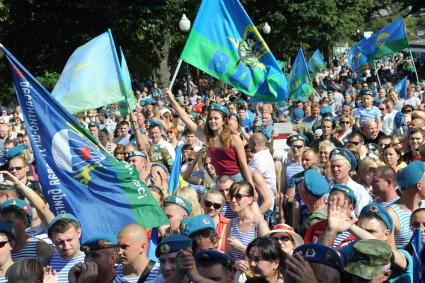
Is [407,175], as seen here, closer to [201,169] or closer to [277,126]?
[201,169]

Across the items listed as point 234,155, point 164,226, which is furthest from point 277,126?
point 164,226

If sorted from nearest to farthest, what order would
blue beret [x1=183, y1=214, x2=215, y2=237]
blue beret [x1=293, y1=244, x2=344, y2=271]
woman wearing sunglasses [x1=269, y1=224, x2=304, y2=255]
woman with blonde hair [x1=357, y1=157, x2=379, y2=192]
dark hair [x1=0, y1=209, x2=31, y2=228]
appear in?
blue beret [x1=293, y1=244, x2=344, y2=271] → woman wearing sunglasses [x1=269, y1=224, x2=304, y2=255] → blue beret [x1=183, y1=214, x2=215, y2=237] → dark hair [x1=0, y1=209, x2=31, y2=228] → woman with blonde hair [x1=357, y1=157, x2=379, y2=192]

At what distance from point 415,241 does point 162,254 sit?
1578 millimetres

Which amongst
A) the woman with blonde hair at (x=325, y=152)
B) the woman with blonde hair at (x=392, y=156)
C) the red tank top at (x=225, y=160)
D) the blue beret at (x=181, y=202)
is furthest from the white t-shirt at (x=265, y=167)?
the blue beret at (x=181, y=202)

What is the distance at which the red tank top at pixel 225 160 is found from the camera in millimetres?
8094

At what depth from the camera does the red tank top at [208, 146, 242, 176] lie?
8094 millimetres

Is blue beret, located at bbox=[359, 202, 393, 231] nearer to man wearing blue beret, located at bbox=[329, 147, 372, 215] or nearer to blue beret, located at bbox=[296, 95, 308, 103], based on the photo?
man wearing blue beret, located at bbox=[329, 147, 372, 215]

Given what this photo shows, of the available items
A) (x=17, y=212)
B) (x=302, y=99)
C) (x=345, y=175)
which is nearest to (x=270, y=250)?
(x=17, y=212)

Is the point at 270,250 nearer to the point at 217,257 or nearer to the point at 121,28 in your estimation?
the point at 217,257

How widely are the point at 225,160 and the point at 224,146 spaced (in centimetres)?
17

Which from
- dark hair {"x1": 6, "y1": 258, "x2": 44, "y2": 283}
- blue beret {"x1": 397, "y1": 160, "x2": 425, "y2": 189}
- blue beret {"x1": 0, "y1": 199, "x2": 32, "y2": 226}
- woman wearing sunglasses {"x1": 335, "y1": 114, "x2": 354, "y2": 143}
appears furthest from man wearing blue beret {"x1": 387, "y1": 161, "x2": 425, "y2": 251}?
woman wearing sunglasses {"x1": 335, "y1": 114, "x2": 354, "y2": 143}

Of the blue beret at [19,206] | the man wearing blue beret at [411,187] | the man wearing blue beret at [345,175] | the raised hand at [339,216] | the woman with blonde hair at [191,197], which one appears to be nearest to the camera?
the raised hand at [339,216]

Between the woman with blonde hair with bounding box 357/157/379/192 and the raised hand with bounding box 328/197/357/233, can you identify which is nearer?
the raised hand with bounding box 328/197/357/233

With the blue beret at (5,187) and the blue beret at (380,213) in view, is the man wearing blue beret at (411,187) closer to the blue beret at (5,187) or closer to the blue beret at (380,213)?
the blue beret at (380,213)
